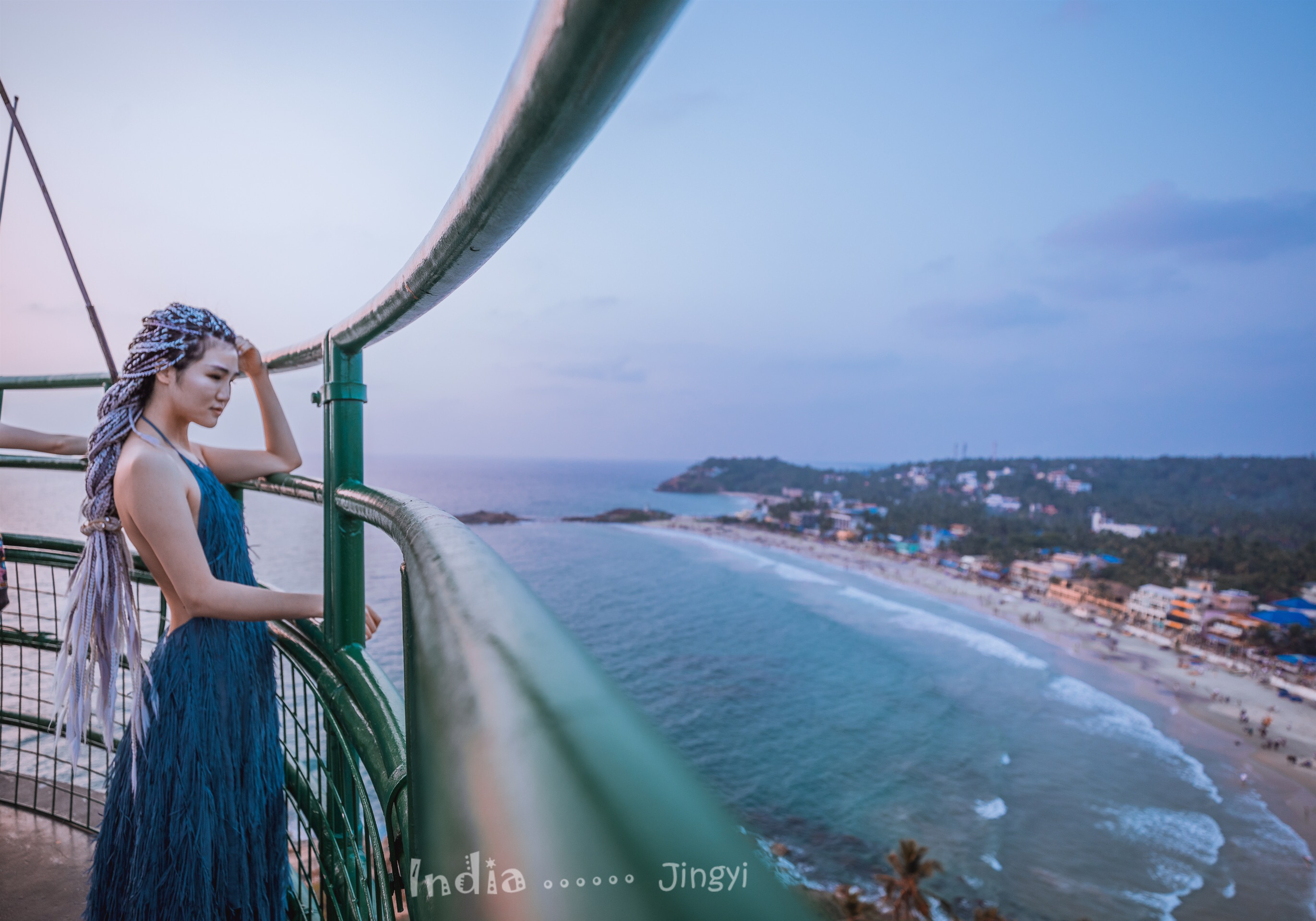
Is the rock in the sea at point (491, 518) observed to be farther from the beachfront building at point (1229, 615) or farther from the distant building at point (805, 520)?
the beachfront building at point (1229, 615)

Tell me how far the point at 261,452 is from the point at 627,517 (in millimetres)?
49983

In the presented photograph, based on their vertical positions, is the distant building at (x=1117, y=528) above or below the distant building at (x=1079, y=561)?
above

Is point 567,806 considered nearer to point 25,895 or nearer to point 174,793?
point 174,793

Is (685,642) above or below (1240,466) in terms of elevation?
below

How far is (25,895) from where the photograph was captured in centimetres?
168

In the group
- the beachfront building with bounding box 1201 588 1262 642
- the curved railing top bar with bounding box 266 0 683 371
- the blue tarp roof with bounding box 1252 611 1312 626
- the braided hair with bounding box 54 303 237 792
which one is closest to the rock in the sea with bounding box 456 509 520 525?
the braided hair with bounding box 54 303 237 792

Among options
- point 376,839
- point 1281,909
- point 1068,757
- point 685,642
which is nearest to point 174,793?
point 376,839

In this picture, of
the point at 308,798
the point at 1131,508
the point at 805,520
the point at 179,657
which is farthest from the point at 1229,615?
the point at 179,657

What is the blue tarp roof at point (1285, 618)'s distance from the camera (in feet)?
93.2

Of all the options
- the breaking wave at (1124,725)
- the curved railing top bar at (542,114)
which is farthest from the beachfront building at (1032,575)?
the curved railing top bar at (542,114)

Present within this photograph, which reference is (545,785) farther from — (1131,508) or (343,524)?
(1131,508)

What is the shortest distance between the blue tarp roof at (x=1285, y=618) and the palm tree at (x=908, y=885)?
27209 mm

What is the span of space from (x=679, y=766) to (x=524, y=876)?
49 mm

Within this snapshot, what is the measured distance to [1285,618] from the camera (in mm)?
28750
